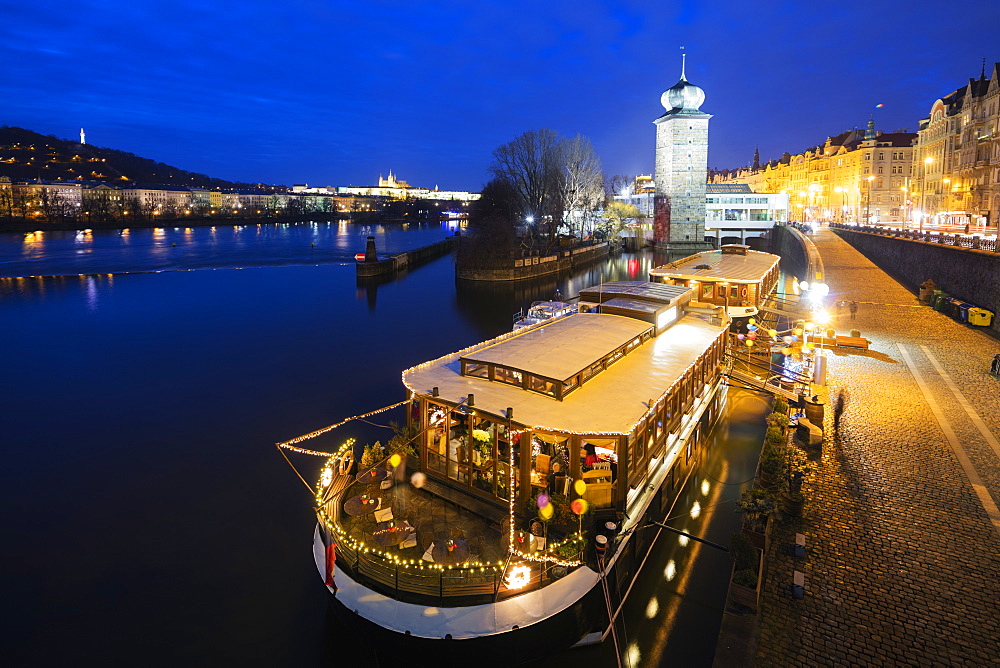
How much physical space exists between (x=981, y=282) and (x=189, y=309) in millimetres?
42497

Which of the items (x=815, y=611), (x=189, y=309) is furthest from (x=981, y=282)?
(x=189, y=309)

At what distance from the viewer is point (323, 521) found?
340 inches

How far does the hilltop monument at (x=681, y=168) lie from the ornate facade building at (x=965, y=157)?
2407 cm

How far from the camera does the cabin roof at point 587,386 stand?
8656 millimetres

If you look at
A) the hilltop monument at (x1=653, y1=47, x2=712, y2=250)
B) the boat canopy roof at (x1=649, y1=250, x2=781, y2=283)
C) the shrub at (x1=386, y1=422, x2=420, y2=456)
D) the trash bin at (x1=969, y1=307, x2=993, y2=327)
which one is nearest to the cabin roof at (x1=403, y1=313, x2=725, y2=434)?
the shrub at (x1=386, y1=422, x2=420, y2=456)

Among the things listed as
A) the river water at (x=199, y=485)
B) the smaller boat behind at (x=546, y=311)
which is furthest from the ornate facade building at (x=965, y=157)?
the river water at (x=199, y=485)

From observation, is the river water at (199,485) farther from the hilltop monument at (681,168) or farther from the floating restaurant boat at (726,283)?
the hilltop monument at (681,168)

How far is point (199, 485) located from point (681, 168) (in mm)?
74078

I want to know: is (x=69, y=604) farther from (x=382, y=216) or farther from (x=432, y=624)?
(x=382, y=216)

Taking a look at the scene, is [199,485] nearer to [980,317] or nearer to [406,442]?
[406,442]

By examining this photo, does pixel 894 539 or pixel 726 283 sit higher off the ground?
pixel 726 283

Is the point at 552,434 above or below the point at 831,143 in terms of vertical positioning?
below

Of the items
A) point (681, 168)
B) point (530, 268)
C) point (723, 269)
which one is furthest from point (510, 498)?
point (681, 168)

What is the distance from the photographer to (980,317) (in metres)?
22.9
